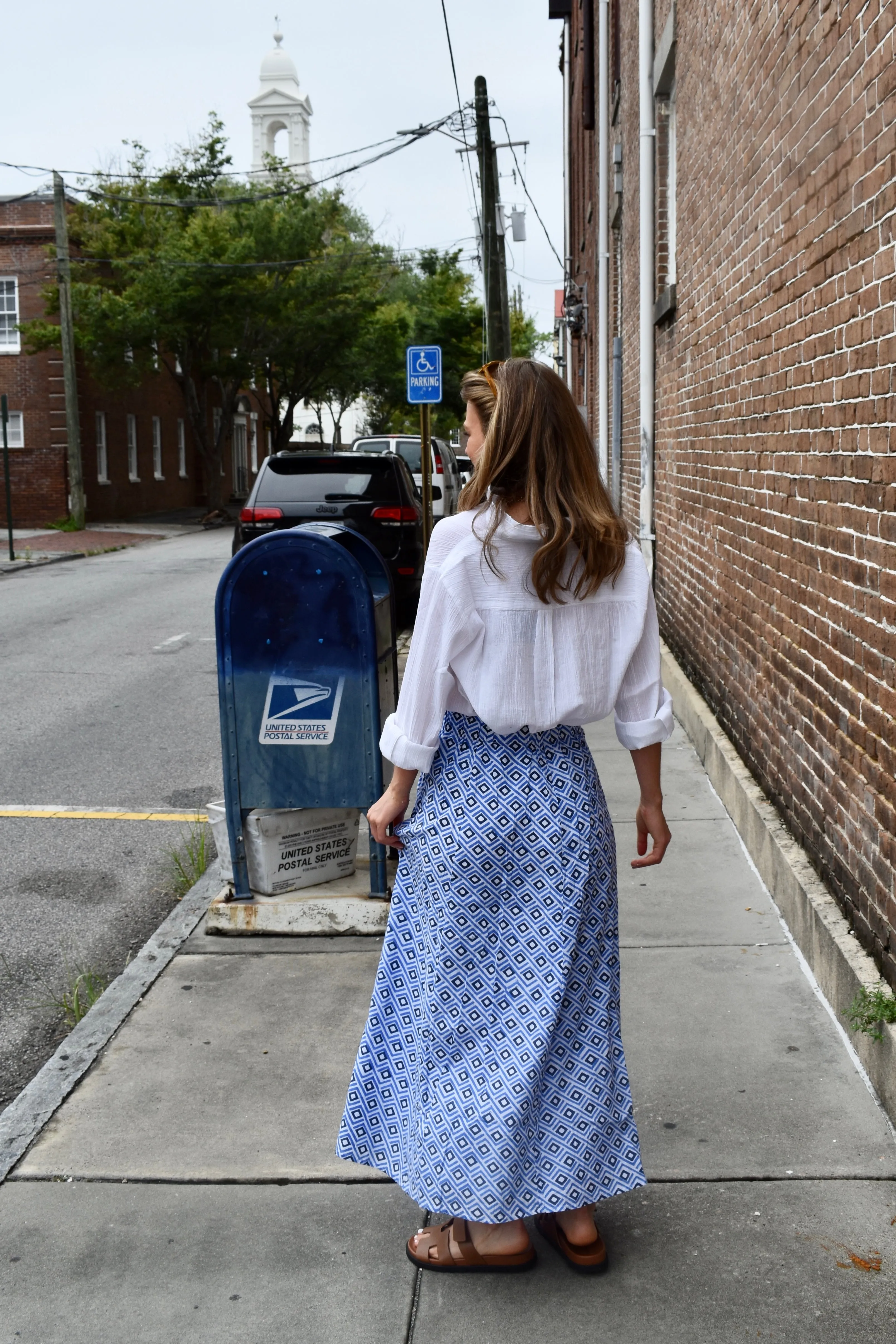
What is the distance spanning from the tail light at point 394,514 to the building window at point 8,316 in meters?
23.3

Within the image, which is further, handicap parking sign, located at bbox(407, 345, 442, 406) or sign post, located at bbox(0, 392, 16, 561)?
sign post, located at bbox(0, 392, 16, 561)

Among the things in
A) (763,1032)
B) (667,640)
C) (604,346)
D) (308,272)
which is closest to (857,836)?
(763,1032)

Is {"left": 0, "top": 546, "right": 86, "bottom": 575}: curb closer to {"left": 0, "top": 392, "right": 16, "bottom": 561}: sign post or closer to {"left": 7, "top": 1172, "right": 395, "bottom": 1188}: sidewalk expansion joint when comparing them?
{"left": 0, "top": 392, "right": 16, "bottom": 561}: sign post

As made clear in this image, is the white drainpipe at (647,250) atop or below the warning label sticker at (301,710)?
atop

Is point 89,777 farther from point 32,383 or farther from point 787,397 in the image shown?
point 32,383

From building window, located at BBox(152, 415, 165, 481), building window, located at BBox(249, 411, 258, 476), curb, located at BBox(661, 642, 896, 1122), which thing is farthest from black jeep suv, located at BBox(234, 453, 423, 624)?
building window, located at BBox(249, 411, 258, 476)

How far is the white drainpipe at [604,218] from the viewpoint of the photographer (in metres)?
15.1

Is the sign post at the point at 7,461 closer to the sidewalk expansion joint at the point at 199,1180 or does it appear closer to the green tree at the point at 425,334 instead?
the sidewalk expansion joint at the point at 199,1180

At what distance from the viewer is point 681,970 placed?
4.29m

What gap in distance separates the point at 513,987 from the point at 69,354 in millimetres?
29027

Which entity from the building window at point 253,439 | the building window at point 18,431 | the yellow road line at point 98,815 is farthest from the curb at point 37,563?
the building window at point 253,439

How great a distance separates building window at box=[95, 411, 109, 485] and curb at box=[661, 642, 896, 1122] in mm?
31337

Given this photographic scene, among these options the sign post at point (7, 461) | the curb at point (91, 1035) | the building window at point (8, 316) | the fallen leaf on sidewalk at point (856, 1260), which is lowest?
the fallen leaf on sidewalk at point (856, 1260)

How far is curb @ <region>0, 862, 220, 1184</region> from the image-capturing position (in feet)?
11.0
